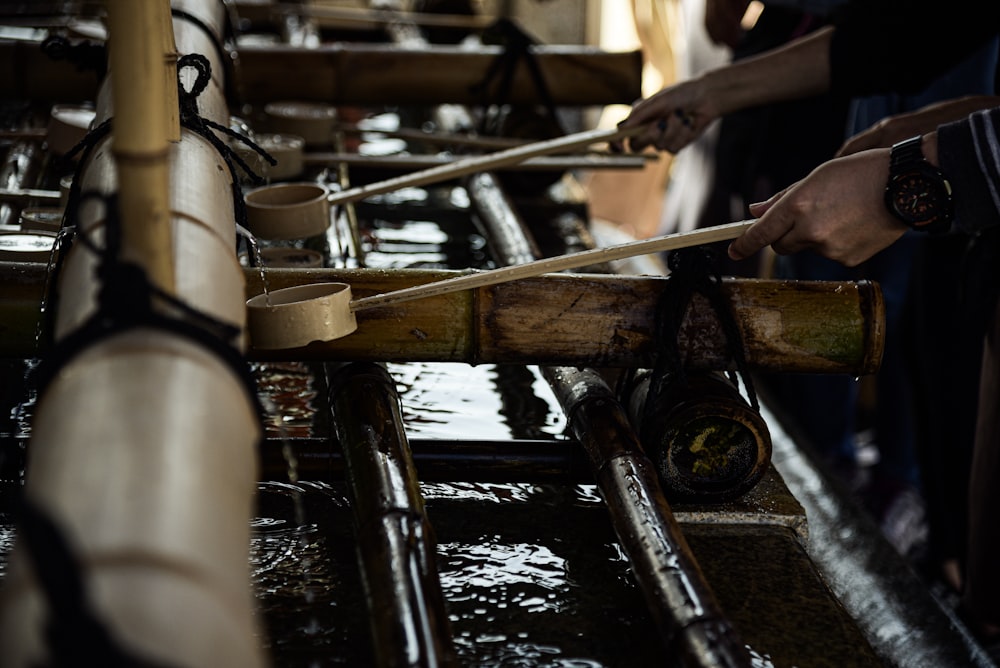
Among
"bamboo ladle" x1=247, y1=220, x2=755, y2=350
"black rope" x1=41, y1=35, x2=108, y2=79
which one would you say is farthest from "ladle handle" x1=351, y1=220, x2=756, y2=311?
"black rope" x1=41, y1=35, x2=108, y2=79

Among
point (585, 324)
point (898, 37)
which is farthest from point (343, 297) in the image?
point (898, 37)

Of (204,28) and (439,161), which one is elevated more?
(439,161)

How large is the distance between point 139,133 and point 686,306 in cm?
122

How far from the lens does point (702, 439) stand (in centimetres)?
204

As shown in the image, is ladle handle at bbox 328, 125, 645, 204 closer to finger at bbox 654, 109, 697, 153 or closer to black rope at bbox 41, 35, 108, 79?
finger at bbox 654, 109, 697, 153

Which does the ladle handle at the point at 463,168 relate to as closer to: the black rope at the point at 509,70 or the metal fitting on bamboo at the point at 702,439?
the metal fitting on bamboo at the point at 702,439

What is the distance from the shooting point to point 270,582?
183cm

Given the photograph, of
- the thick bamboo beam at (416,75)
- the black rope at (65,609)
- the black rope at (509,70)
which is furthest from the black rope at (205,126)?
the black rope at (509,70)

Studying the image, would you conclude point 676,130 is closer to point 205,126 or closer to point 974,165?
point 974,165

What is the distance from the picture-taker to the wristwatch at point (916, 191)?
203 cm

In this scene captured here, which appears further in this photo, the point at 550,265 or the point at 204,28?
the point at 204,28

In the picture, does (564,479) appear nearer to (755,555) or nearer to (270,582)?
(755,555)

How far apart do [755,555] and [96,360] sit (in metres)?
1.41

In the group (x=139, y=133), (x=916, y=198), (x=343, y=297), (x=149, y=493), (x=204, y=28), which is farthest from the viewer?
(x=204, y=28)
